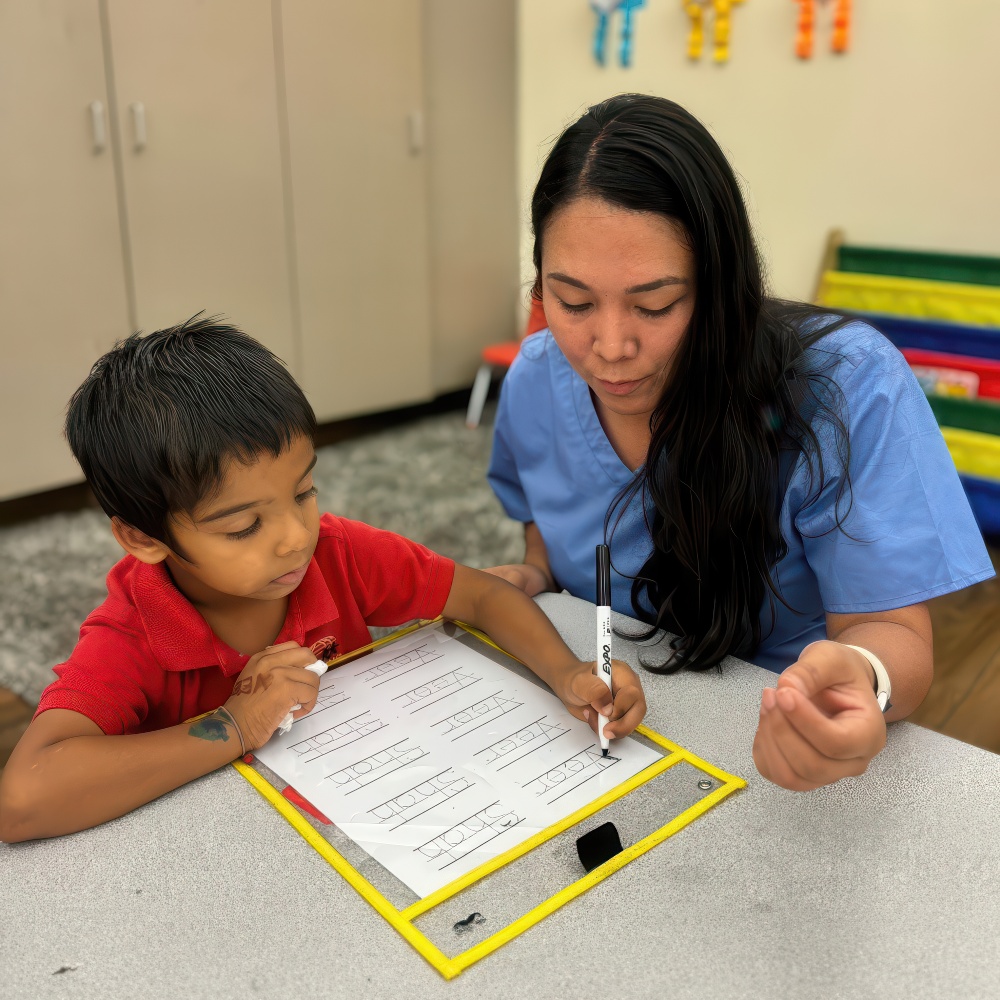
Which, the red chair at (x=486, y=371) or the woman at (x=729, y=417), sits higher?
the woman at (x=729, y=417)

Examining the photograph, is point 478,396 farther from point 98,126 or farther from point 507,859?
point 507,859

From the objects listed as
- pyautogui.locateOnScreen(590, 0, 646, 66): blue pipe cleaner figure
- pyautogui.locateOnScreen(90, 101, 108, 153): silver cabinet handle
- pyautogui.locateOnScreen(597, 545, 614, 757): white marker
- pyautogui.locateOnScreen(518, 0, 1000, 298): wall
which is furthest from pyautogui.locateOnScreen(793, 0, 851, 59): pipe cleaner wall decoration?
pyautogui.locateOnScreen(597, 545, 614, 757): white marker

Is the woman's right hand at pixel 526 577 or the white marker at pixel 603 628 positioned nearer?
the white marker at pixel 603 628

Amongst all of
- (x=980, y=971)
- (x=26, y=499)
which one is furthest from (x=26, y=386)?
(x=980, y=971)

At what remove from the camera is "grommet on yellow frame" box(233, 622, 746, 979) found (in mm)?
567

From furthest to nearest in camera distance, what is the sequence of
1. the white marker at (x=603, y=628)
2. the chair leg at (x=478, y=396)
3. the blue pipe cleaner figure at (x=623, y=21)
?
the chair leg at (x=478, y=396)
the blue pipe cleaner figure at (x=623, y=21)
the white marker at (x=603, y=628)

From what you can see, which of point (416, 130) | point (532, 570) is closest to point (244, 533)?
point (532, 570)

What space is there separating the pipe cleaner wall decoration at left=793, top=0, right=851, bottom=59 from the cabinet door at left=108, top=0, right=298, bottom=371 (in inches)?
65.4

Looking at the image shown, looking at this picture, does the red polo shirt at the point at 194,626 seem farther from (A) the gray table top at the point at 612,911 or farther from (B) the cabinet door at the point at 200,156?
(B) the cabinet door at the point at 200,156

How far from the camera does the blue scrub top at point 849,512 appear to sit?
897 millimetres

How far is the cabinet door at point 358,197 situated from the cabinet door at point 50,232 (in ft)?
2.17

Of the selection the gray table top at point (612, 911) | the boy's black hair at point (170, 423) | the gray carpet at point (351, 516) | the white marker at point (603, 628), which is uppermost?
the boy's black hair at point (170, 423)

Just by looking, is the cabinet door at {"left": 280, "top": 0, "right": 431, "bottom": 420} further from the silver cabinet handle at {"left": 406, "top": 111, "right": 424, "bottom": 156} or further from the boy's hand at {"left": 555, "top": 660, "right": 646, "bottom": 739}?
the boy's hand at {"left": 555, "top": 660, "right": 646, "bottom": 739}

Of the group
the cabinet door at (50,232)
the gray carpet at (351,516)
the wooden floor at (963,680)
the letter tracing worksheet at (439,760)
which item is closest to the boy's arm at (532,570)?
the letter tracing worksheet at (439,760)
